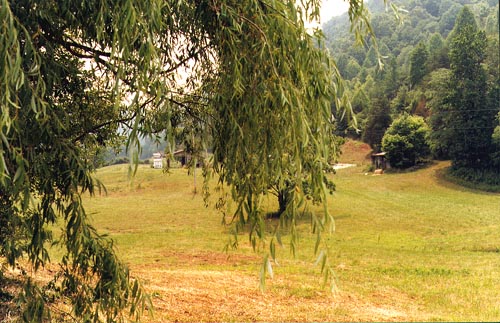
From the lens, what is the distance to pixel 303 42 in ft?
11.4

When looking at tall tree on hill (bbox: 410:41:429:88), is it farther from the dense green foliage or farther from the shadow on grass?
the shadow on grass

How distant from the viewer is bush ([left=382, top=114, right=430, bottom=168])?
56312mm

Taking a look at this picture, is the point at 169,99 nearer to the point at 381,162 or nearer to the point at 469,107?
the point at 469,107

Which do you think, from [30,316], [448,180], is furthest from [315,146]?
[448,180]

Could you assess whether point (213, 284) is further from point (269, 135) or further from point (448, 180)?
point (448, 180)

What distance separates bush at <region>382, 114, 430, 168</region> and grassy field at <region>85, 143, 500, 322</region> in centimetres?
1110

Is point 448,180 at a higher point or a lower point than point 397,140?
lower

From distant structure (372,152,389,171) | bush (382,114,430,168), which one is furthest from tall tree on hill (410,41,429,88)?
bush (382,114,430,168)

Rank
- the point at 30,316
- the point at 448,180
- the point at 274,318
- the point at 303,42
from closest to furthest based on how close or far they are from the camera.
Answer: the point at 303,42 → the point at 30,316 → the point at 274,318 → the point at 448,180

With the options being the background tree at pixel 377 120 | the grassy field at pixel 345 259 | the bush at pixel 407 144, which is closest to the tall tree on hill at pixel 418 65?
the background tree at pixel 377 120

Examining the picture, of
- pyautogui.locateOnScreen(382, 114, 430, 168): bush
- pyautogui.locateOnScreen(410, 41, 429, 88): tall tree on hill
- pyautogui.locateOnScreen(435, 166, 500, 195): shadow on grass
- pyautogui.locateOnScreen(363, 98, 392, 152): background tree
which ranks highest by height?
pyautogui.locateOnScreen(410, 41, 429, 88): tall tree on hill

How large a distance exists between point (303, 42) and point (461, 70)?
56.1m

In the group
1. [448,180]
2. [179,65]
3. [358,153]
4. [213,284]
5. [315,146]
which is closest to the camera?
[315,146]

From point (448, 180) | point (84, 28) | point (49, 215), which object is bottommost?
point (448, 180)
